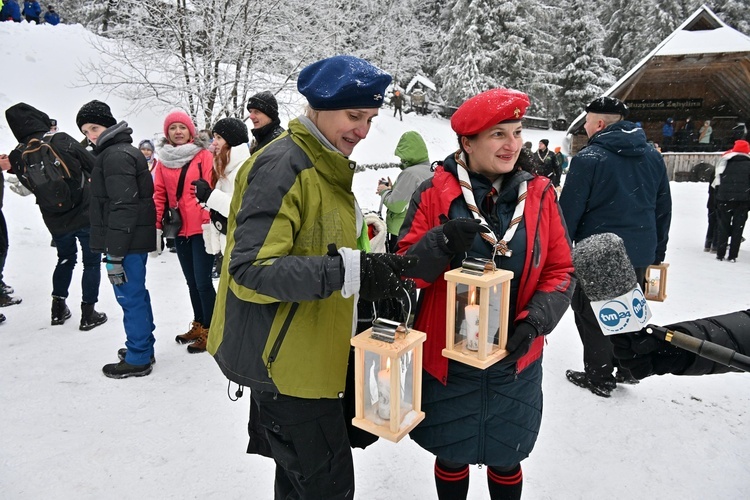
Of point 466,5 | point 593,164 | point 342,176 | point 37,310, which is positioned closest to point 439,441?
point 342,176

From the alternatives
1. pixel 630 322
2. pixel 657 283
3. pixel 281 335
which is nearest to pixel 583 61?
pixel 657 283

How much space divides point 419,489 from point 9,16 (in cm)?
2691

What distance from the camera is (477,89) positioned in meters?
28.9

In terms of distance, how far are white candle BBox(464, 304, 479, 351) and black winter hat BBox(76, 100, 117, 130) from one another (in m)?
3.80

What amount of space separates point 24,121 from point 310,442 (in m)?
5.12

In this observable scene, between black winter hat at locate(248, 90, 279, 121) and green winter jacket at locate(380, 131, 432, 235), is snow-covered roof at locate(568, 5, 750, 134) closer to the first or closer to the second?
green winter jacket at locate(380, 131, 432, 235)

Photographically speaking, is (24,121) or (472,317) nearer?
(472,317)

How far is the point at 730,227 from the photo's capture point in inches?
336

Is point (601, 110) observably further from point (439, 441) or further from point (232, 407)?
point (232, 407)

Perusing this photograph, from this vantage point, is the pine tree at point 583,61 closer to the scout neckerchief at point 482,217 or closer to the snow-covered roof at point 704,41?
the snow-covered roof at point 704,41

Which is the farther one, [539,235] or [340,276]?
[539,235]

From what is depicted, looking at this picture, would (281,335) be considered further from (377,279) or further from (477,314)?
(477,314)

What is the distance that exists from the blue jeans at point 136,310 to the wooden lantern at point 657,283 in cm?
434

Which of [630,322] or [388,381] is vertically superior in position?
[630,322]
